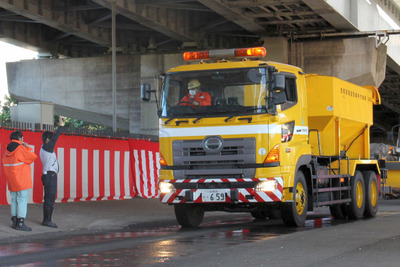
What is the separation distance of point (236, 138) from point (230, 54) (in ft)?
6.24

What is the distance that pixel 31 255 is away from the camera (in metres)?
10.1

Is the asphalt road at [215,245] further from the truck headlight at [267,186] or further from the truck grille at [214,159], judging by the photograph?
the truck grille at [214,159]

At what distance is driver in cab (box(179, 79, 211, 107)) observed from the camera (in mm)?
13633

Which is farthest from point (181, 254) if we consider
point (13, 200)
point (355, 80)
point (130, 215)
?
point (355, 80)

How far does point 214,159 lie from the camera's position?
13.4 metres

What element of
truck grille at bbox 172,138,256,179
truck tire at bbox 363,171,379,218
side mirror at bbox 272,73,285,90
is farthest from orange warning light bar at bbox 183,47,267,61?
truck tire at bbox 363,171,379,218

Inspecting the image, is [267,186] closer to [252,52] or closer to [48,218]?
[252,52]

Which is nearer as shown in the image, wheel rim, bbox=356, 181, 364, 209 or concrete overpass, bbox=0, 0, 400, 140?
wheel rim, bbox=356, 181, 364, 209

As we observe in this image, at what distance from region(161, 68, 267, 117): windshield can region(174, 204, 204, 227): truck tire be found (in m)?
2.03

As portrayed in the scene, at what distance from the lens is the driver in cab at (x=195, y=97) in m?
13.6

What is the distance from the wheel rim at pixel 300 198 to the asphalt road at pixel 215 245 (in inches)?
15.6

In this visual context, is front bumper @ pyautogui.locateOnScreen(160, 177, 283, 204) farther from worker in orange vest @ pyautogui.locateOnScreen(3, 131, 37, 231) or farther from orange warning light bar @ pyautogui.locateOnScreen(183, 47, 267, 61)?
worker in orange vest @ pyautogui.locateOnScreen(3, 131, 37, 231)

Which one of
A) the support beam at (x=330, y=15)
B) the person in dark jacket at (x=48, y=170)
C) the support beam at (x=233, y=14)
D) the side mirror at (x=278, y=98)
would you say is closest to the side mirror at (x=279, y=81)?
the side mirror at (x=278, y=98)

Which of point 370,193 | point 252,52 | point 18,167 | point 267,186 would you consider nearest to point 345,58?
point 370,193
